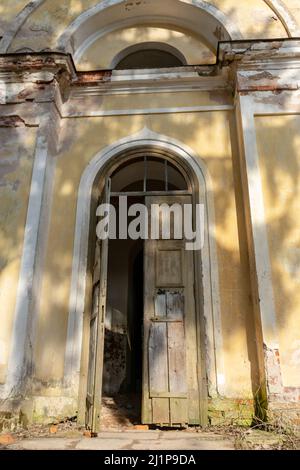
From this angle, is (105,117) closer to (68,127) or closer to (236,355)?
(68,127)

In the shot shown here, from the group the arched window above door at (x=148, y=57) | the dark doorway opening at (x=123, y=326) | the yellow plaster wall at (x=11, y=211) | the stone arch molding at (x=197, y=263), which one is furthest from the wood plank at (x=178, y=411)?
the arched window above door at (x=148, y=57)

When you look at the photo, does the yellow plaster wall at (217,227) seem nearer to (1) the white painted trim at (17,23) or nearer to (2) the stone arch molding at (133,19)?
(2) the stone arch molding at (133,19)

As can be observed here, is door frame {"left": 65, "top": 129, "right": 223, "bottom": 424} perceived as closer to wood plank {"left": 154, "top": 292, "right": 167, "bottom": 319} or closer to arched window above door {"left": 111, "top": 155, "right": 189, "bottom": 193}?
arched window above door {"left": 111, "top": 155, "right": 189, "bottom": 193}

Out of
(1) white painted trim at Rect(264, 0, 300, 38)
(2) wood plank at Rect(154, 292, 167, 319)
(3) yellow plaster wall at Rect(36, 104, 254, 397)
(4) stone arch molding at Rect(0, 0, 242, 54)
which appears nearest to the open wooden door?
(3) yellow plaster wall at Rect(36, 104, 254, 397)

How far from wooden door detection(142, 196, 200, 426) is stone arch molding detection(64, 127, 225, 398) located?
0.59 feet

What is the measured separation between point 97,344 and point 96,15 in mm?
4883

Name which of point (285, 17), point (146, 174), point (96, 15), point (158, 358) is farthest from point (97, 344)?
point (285, 17)

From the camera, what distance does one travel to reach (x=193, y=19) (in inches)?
237

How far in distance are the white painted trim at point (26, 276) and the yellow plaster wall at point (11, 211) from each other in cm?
6

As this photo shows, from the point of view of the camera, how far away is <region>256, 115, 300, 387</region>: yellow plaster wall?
3910mm

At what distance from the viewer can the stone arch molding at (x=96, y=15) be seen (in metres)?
5.57

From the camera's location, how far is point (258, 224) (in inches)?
172

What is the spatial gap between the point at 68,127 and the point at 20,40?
5.51 feet

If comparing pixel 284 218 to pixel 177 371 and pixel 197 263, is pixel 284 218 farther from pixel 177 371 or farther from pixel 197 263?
pixel 177 371
